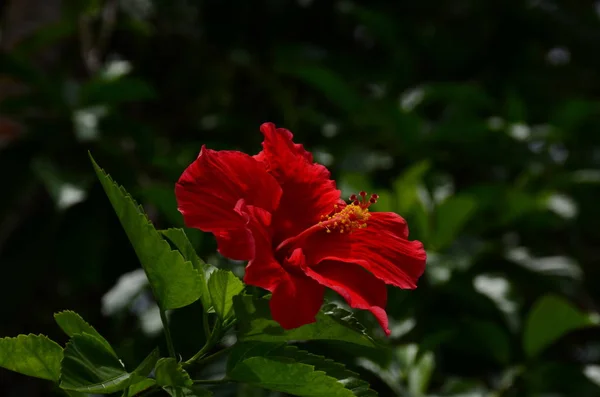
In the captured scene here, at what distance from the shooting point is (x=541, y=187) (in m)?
1.82

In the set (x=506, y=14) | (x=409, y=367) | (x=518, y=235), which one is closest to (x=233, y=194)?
(x=409, y=367)

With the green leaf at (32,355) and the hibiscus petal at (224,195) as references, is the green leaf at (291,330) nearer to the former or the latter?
the hibiscus petal at (224,195)

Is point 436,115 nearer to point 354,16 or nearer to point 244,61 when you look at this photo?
point 354,16

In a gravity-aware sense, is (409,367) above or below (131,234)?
above

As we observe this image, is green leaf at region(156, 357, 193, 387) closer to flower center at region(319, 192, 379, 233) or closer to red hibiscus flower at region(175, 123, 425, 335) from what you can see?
red hibiscus flower at region(175, 123, 425, 335)

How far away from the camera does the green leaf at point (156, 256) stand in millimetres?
609

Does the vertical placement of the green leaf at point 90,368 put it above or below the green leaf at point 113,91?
below

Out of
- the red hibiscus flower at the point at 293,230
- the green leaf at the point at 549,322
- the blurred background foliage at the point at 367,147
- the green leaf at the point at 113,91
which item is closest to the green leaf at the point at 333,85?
the blurred background foliage at the point at 367,147

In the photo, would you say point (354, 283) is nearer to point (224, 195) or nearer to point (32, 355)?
point (224, 195)

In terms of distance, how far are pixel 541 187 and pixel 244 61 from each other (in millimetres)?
904

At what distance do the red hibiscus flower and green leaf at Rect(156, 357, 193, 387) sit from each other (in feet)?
0.29

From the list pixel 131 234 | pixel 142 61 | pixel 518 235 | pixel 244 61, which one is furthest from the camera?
pixel 142 61

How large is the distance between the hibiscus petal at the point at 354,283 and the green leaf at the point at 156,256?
0.33 feet

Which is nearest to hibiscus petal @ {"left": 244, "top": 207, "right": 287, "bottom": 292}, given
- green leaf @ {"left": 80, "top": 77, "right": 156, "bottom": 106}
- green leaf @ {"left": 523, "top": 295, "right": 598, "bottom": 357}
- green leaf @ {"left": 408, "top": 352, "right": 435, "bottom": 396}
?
green leaf @ {"left": 408, "top": 352, "right": 435, "bottom": 396}
